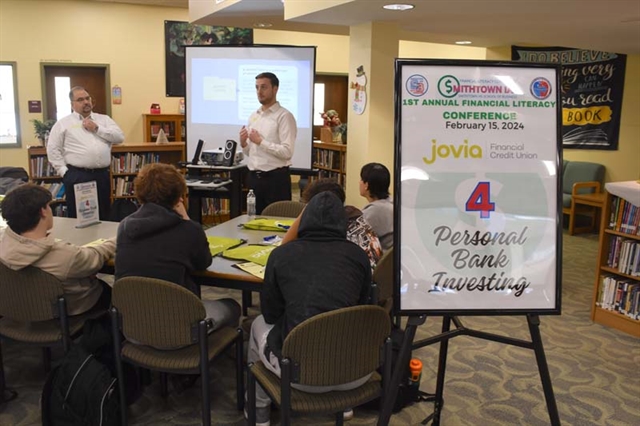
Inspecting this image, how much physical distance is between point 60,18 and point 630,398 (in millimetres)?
9006

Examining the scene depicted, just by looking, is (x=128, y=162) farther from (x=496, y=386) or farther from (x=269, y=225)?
(x=496, y=386)

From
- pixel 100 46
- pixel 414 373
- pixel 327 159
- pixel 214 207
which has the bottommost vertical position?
pixel 414 373

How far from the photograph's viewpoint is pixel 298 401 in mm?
2111

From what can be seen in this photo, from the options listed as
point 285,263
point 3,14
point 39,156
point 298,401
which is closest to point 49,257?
point 285,263

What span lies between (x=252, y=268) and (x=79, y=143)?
3125mm

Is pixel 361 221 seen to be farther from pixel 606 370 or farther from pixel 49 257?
pixel 606 370

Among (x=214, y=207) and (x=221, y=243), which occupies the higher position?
(x=221, y=243)

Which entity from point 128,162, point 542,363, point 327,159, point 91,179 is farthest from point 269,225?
point 327,159

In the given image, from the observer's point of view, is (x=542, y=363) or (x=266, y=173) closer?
(x=542, y=363)

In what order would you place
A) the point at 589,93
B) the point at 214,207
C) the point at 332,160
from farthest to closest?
1. the point at 332,160
2. the point at 589,93
3. the point at 214,207

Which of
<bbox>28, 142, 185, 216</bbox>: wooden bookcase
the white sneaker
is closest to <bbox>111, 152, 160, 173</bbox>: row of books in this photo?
<bbox>28, 142, 185, 216</bbox>: wooden bookcase

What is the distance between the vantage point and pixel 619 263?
4148mm

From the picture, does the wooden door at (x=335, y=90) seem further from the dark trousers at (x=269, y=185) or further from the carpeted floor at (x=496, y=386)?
the carpeted floor at (x=496, y=386)

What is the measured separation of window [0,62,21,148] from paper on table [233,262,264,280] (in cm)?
740
